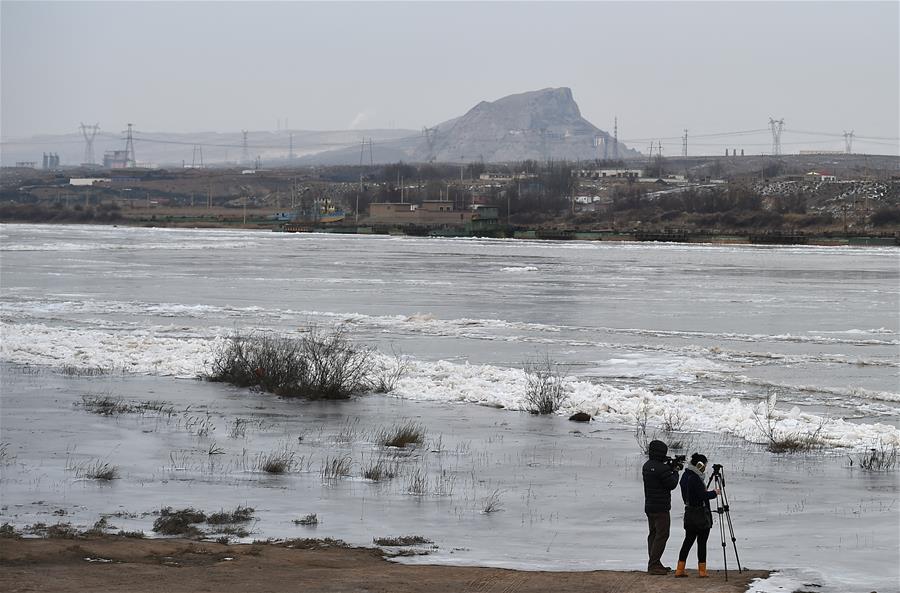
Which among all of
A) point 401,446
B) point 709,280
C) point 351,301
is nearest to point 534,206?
point 709,280

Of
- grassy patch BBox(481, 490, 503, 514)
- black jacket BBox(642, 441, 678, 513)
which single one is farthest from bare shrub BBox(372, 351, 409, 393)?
black jacket BBox(642, 441, 678, 513)

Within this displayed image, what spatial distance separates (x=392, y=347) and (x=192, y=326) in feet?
23.6

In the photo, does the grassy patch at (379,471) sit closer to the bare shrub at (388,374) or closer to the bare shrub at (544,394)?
the bare shrub at (544,394)

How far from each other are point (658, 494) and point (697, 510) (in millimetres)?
422

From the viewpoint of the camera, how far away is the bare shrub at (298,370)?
21.0 m

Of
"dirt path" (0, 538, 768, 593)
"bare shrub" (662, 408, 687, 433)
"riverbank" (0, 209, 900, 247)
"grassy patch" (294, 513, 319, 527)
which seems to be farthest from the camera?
"riverbank" (0, 209, 900, 247)

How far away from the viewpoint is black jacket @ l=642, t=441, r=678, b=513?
10.1 m

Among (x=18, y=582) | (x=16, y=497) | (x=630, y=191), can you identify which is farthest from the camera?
(x=630, y=191)

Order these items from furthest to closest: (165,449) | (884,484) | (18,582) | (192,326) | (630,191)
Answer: (630,191) < (192,326) < (165,449) < (884,484) < (18,582)

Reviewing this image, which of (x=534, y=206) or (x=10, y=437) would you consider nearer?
(x=10, y=437)

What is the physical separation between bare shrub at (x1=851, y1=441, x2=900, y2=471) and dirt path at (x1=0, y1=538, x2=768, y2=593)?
581 cm

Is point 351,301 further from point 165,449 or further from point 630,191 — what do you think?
point 630,191

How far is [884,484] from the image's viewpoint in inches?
551

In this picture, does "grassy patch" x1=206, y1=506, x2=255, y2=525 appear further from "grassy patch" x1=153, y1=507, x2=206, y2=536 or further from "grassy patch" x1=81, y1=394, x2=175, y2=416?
"grassy patch" x1=81, y1=394, x2=175, y2=416
